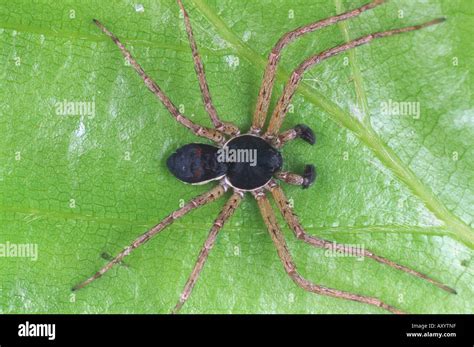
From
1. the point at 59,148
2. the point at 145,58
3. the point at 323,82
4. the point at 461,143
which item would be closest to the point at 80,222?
the point at 59,148

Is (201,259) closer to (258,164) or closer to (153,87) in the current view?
(258,164)

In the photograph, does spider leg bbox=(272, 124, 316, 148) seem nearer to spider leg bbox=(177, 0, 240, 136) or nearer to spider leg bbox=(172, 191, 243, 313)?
spider leg bbox=(177, 0, 240, 136)

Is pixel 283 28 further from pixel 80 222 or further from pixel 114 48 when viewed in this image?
pixel 80 222

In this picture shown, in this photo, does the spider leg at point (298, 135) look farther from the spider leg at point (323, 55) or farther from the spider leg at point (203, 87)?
the spider leg at point (203, 87)

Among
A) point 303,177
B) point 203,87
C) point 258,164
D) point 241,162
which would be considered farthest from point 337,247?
point 203,87

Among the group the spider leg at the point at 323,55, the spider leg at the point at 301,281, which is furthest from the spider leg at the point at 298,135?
the spider leg at the point at 301,281

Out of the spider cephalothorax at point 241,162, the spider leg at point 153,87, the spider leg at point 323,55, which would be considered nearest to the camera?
the spider leg at point 323,55
